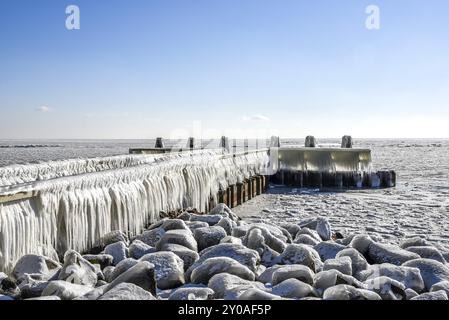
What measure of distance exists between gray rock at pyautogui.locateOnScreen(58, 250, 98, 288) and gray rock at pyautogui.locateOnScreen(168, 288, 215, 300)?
923mm

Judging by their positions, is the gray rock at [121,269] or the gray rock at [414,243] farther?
the gray rock at [414,243]

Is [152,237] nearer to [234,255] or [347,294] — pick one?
[234,255]

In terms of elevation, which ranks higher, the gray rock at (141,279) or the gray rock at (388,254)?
the gray rock at (141,279)

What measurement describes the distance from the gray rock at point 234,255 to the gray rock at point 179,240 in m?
0.46

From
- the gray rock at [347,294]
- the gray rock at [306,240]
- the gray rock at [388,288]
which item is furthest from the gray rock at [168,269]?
the gray rock at [306,240]

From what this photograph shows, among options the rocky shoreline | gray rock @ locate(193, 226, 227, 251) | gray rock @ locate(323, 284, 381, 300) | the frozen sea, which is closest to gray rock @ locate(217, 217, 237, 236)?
the rocky shoreline

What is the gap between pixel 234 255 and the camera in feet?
16.0

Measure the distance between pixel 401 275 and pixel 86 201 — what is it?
140 inches

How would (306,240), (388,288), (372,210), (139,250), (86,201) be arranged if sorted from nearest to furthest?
1. (388,288)
2. (139,250)
3. (86,201)
4. (306,240)
5. (372,210)

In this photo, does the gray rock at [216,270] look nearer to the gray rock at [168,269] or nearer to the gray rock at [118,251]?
the gray rock at [168,269]

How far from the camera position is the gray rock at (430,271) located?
15.3ft

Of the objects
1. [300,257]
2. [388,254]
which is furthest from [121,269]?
[388,254]
